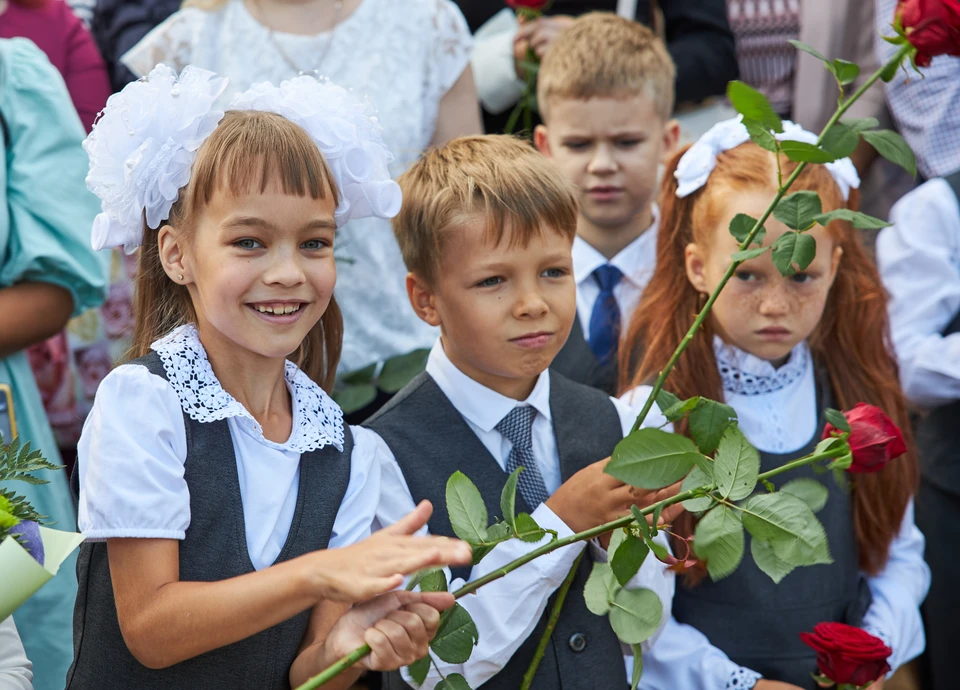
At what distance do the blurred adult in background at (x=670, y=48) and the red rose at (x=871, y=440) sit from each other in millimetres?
1922

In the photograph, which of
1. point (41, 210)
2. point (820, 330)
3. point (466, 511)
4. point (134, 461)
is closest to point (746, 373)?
point (820, 330)

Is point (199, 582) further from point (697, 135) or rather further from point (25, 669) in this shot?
point (697, 135)

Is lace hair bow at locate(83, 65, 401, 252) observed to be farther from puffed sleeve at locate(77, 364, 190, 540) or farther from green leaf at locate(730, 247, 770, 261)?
green leaf at locate(730, 247, 770, 261)

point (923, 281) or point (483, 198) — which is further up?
point (483, 198)

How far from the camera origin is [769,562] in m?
1.59

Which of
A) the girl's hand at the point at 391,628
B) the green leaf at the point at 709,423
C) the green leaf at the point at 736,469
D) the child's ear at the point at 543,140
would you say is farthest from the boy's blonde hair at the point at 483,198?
the child's ear at the point at 543,140

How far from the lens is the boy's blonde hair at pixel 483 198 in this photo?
7.02ft

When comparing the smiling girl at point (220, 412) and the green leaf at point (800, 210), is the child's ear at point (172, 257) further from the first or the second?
the green leaf at point (800, 210)

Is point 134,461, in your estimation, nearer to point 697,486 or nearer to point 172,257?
point 172,257

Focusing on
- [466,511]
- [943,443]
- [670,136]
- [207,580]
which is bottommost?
[943,443]

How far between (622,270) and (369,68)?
2.90ft

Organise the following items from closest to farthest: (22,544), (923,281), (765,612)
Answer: (22,544), (765,612), (923,281)

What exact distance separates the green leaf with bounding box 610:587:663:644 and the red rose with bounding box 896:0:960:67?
3.12 ft

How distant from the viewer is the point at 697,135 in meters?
3.54
